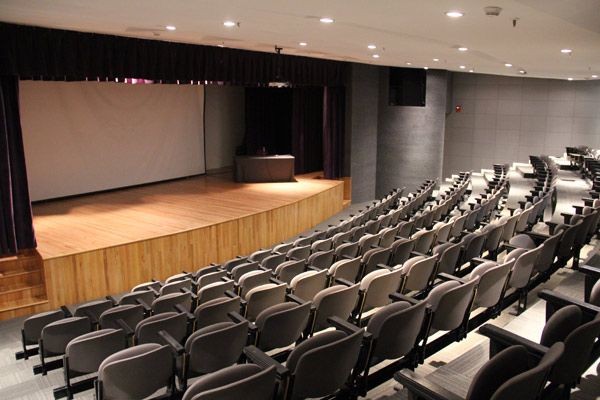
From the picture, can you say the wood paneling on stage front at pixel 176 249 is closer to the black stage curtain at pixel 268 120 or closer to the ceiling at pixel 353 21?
the ceiling at pixel 353 21

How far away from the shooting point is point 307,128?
14.2 metres

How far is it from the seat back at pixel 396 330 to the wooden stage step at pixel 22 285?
4.85 meters

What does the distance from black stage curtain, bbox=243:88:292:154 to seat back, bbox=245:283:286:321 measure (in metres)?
9.66

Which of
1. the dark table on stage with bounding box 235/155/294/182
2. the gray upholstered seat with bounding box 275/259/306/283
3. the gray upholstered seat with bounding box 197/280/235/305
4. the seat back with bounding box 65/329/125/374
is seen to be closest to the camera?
the seat back with bounding box 65/329/125/374

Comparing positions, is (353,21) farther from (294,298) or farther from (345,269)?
(294,298)

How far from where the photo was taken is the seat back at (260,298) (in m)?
4.10

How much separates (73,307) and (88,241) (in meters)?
1.03

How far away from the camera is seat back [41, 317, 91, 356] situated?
12.8 ft

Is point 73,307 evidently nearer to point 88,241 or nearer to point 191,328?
point 88,241

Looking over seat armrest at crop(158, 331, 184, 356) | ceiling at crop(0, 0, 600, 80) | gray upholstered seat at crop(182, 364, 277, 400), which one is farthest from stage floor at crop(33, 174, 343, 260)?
gray upholstered seat at crop(182, 364, 277, 400)

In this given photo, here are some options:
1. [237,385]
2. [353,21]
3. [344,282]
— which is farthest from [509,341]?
[353,21]

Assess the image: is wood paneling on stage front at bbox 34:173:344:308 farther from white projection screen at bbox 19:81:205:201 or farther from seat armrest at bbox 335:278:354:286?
seat armrest at bbox 335:278:354:286

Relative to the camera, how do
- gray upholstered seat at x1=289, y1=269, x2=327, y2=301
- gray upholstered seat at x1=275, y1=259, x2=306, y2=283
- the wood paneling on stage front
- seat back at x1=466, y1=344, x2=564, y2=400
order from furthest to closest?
the wood paneling on stage front, gray upholstered seat at x1=275, y1=259, x2=306, y2=283, gray upholstered seat at x1=289, y1=269, x2=327, y2=301, seat back at x1=466, y1=344, x2=564, y2=400

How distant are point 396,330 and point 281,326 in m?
0.79
